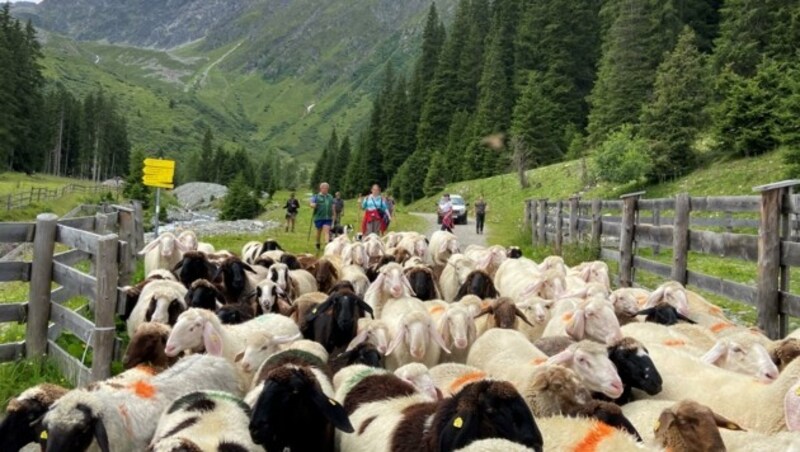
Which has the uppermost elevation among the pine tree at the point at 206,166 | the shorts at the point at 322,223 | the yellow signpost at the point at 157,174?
the pine tree at the point at 206,166

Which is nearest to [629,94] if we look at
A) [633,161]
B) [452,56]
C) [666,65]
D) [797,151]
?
[666,65]

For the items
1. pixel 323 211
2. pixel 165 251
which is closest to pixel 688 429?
pixel 165 251

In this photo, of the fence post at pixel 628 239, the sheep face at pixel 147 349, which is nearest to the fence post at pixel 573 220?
the fence post at pixel 628 239

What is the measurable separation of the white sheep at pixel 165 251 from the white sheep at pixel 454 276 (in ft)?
14.5

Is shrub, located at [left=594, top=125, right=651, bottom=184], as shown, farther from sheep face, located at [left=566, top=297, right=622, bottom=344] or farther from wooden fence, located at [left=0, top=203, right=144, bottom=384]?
wooden fence, located at [left=0, top=203, right=144, bottom=384]

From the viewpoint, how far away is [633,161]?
31.0 metres

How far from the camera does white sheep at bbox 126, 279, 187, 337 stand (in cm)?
711

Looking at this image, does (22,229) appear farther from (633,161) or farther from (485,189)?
(485,189)

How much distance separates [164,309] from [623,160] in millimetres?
27843

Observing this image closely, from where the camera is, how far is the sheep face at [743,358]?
5.32 meters

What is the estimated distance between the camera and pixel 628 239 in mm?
11820

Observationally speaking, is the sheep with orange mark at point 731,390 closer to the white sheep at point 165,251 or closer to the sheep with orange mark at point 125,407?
the sheep with orange mark at point 125,407

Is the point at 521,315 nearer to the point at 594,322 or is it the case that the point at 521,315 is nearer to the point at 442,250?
the point at 594,322

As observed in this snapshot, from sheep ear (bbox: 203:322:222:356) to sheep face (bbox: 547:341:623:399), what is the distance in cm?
301
